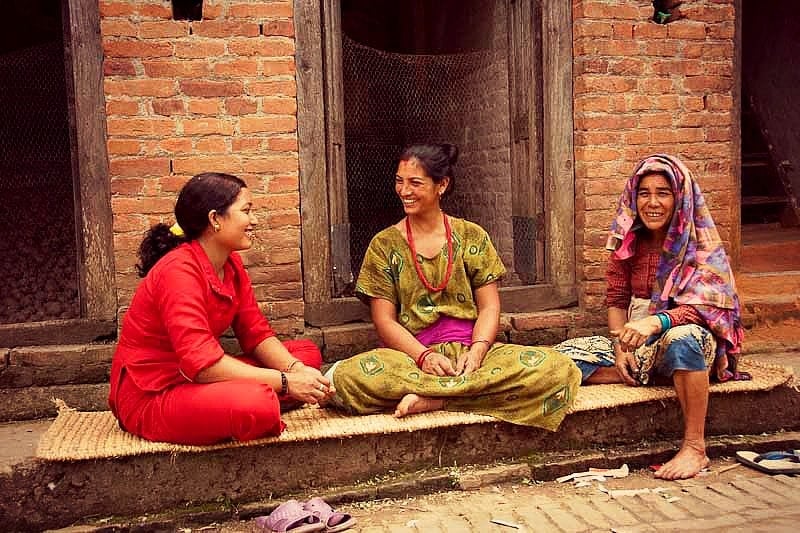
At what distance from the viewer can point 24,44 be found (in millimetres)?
7555

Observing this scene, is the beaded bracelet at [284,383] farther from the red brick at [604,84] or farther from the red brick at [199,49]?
the red brick at [604,84]

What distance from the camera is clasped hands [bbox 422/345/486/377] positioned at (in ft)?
12.3

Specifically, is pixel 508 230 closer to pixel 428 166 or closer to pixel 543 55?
pixel 543 55

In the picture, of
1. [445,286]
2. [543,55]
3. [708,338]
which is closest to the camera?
[708,338]

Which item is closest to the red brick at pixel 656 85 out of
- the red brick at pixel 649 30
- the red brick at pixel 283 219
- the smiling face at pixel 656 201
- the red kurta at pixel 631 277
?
the red brick at pixel 649 30

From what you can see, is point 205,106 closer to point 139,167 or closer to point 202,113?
point 202,113

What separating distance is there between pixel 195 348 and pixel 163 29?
1.84 m

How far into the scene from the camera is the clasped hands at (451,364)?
3748 mm

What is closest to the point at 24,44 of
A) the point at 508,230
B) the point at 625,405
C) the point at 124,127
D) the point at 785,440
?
the point at 124,127

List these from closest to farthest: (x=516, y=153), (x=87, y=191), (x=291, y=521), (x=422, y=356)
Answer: (x=291, y=521) < (x=422, y=356) < (x=87, y=191) < (x=516, y=153)

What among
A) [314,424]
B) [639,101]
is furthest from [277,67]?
[639,101]

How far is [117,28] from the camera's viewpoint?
13.1 feet

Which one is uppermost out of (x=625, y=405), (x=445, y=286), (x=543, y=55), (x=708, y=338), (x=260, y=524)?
(x=543, y=55)

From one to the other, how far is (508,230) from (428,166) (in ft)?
4.90
